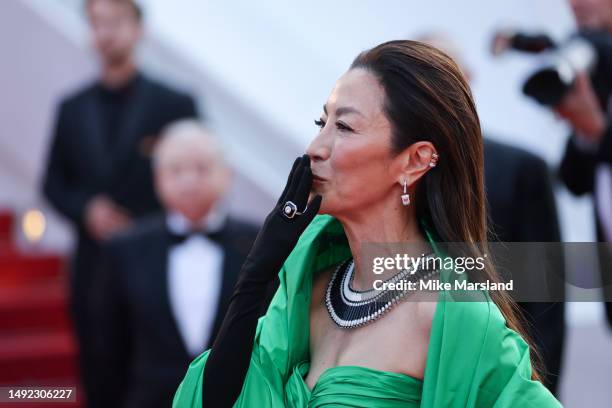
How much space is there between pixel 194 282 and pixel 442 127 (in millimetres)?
2227

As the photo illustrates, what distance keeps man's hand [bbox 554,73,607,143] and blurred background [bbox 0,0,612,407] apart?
2.14 m

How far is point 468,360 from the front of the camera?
226cm

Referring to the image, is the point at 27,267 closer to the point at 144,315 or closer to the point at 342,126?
the point at 144,315

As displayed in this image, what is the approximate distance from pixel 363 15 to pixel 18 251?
2.36 m

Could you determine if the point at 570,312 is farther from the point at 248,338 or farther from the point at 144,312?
the point at 248,338

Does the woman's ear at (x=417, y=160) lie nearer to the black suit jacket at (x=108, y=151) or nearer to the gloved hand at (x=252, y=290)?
the gloved hand at (x=252, y=290)

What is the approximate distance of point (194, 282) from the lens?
4.44m

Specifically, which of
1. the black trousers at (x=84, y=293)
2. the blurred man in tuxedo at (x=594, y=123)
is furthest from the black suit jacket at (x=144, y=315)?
the blurred man in tuxedo at (x=594, y=123)

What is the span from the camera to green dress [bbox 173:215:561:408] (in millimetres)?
2250

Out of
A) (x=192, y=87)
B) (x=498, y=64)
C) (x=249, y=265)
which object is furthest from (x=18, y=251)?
(x=249, y=265)

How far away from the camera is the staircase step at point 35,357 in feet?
18.5

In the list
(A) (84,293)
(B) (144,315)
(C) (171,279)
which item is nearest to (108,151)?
(A) (84,293)

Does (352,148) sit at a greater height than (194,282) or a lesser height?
lesser

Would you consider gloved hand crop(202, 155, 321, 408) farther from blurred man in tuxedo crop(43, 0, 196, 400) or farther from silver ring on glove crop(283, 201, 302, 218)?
blurred man in tuxedo crop(43, 0, 196, 400)
